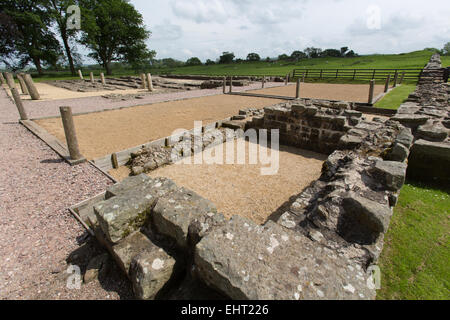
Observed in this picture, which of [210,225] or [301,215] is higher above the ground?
[210,225]

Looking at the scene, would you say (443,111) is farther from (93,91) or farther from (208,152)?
(93,91)

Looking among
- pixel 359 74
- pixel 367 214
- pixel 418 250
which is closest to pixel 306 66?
pixel 359 74

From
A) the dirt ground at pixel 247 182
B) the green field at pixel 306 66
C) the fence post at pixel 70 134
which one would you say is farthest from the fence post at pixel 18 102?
the green field at pixel 306 66

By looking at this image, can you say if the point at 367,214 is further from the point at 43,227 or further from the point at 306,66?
the point at 306,66

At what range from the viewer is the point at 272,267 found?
1884 millimetres

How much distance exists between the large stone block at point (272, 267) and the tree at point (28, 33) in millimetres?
48173

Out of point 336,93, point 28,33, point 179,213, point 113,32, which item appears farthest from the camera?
point 113,32

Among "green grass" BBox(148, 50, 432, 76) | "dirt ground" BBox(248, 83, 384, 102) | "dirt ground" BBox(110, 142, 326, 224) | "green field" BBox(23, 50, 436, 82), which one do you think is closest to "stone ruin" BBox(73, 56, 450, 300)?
"dirt ground" BBox(110, 142, 326, 224)

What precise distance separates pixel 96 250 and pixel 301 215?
294 centimetres

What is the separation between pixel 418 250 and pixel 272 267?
2534 mm

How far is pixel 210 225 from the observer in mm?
2428

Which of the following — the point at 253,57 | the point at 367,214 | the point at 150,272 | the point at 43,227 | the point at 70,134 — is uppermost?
the point at 253,57

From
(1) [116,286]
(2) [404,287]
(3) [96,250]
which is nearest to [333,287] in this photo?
(2) [404,287]

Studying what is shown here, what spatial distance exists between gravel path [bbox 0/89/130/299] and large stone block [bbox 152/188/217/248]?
2.74ft
